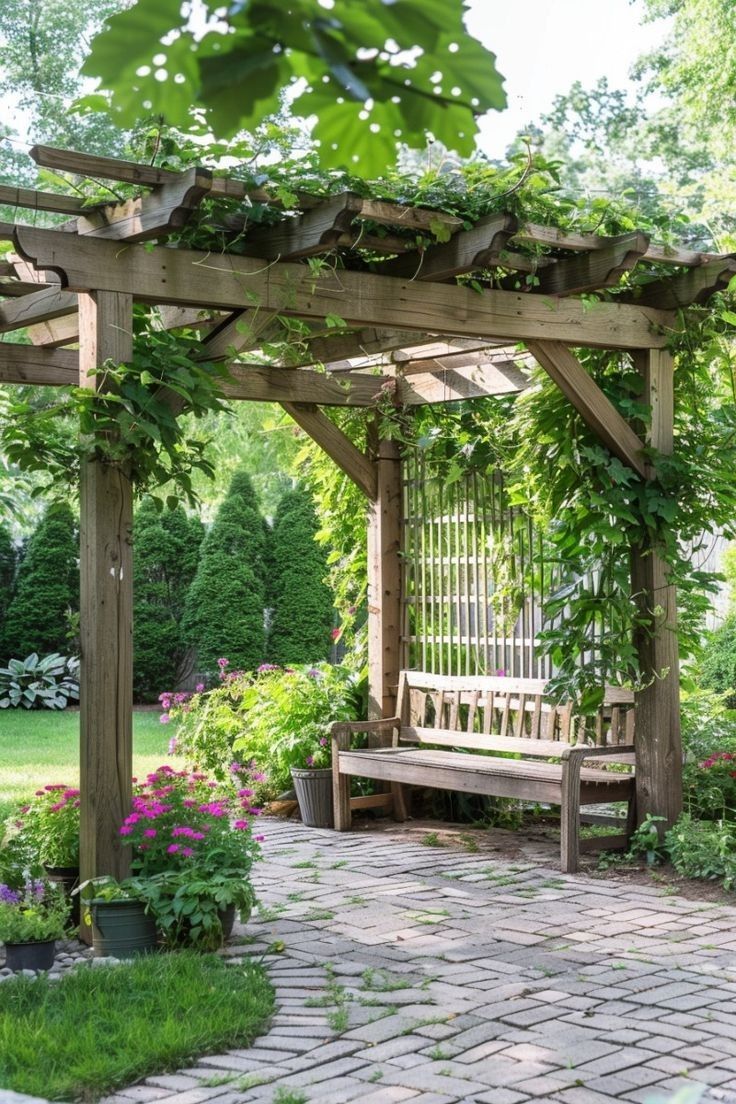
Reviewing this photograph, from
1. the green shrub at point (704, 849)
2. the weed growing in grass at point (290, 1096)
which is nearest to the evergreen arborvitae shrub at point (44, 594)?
the green shrub at point (704, 849)

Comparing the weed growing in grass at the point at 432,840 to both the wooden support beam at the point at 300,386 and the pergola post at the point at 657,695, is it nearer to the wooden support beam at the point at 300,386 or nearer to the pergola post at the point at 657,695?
the pergola post at the point at 657,695

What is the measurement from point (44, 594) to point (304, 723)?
647 cm

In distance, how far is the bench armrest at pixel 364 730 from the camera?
25.7 feet

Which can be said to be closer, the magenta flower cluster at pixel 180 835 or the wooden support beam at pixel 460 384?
the magenta flower cluster at pixel 180 835

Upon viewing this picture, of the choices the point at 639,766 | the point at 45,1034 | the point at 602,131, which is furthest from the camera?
the point at 602,131

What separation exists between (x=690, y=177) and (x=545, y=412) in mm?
20972

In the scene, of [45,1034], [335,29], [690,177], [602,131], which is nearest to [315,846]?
[45,1034]

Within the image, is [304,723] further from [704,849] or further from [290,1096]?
[290,1096]

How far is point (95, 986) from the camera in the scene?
4.20 metres

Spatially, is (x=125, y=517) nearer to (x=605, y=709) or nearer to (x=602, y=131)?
(x=605, y=709)

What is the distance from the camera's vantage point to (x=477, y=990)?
172 inches

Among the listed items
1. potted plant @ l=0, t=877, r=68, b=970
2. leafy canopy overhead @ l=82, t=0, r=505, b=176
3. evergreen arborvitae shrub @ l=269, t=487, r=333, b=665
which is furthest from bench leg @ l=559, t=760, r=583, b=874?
evergreen arborvitae shrub @ l=269, t=487, r=333, b=665

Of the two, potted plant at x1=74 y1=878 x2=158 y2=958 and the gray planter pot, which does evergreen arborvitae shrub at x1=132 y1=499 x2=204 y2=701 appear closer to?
the gray planter pot

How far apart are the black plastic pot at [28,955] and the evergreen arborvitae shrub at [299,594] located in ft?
30.4
